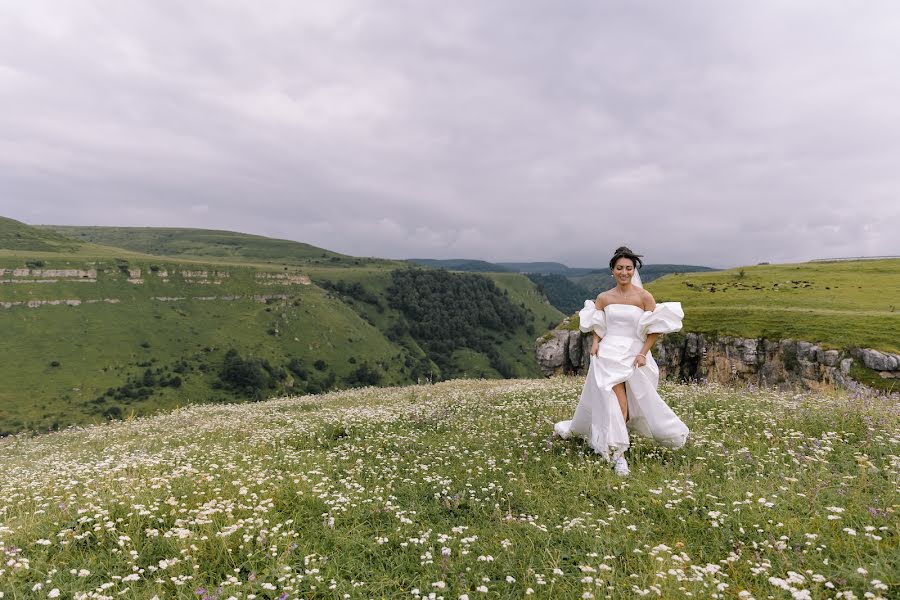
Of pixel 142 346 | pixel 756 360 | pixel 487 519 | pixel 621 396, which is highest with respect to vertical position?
pixel 621 396

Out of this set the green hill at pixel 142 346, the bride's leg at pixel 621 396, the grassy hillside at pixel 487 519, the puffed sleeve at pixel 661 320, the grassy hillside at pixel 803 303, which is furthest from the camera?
the green hill at pixel 142 346

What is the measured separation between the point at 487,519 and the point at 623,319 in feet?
16.6

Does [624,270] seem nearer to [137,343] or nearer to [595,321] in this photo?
[595,321]

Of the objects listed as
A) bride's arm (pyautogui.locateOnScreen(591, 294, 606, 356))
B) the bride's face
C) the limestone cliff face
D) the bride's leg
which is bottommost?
the limestone cliff face

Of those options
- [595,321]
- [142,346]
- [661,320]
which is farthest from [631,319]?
[142,346]

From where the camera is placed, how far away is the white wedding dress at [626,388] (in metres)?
8.39

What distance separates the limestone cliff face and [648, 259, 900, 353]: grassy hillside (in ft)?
3.80

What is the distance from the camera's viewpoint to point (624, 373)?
8.66 m

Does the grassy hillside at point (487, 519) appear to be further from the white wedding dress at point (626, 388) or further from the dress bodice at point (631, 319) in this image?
the dress bodice at point (631, 319)

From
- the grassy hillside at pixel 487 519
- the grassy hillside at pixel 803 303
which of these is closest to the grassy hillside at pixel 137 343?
the grassy hillside at pixel 803 303

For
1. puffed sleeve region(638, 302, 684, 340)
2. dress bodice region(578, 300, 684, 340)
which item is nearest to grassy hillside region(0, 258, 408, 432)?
dress bodice region(578, 300, 684, 340)

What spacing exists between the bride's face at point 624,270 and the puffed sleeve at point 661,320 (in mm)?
825

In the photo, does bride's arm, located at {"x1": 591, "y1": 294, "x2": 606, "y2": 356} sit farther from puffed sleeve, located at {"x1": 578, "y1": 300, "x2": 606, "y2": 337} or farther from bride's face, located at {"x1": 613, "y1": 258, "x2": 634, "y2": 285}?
bride's face, located at {"x1": 613, "y1": 258, "x2": 634, "y2": 285}

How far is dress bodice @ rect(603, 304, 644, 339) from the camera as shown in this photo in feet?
29.6
